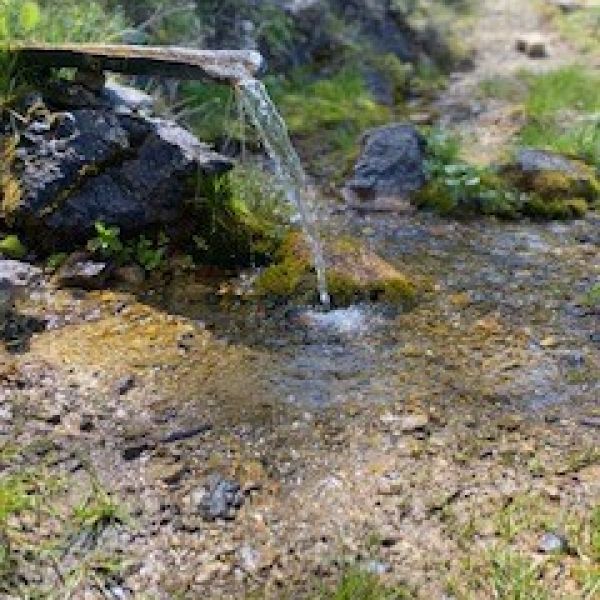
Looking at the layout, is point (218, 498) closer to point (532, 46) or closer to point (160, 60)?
point (160, 60)

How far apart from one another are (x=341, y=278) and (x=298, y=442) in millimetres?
1359

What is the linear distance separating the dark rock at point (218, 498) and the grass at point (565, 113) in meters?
4.73

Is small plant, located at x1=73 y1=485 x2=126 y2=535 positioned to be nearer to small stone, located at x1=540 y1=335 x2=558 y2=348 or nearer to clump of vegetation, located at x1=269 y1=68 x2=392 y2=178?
small stone, located at x1=540 y1=335 x2=558 y2=348

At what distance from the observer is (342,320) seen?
428 centimetres

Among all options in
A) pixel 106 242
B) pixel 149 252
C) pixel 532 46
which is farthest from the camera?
pixel 532 46

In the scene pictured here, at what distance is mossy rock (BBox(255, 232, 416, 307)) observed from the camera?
14.6 ft

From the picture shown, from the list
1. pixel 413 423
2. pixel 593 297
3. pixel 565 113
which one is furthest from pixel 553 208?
pixel 413 423

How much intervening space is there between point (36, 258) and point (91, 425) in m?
1.45

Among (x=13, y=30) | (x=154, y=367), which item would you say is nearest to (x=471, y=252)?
(x=154, y=367)

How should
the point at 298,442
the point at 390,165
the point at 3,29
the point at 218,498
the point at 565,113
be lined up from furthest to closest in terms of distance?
the point at 565,113
the point at 390,165
the point at 3,29
the point at 298,442
the point at 218,498

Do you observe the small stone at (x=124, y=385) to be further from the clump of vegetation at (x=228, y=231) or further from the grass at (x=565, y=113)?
the grass at (x=565, y=113)

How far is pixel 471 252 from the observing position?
5191 mm

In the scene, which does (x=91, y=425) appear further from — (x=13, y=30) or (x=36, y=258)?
(x=13, y=30)

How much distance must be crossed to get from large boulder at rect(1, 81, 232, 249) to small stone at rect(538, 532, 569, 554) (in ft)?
8.99
